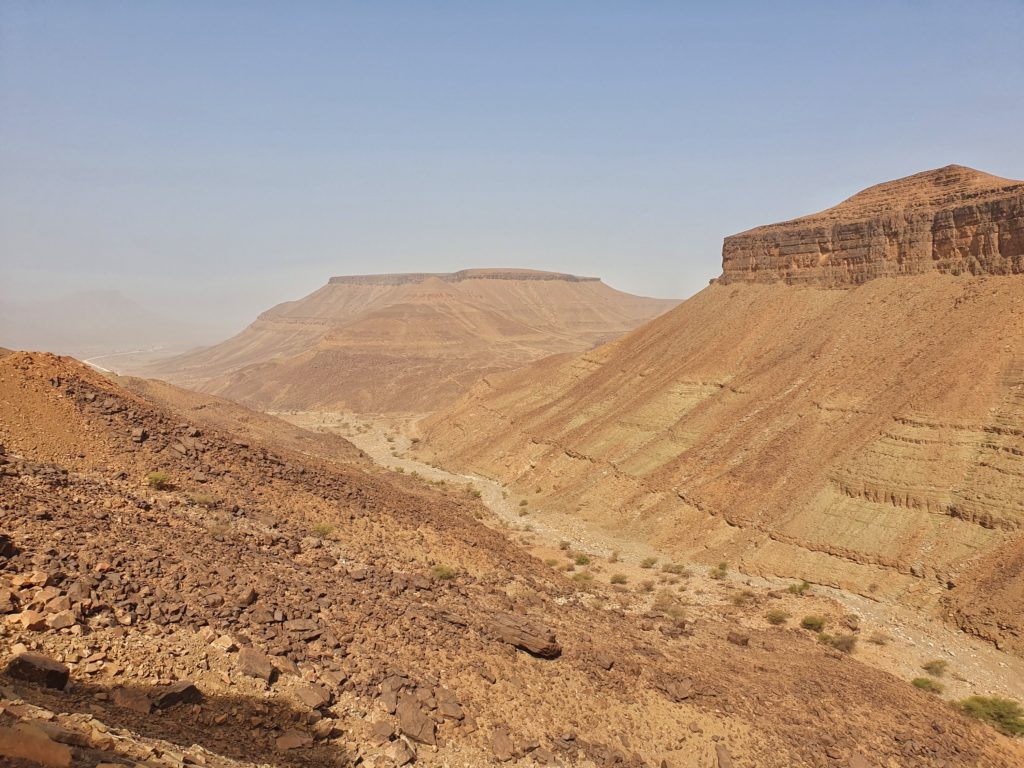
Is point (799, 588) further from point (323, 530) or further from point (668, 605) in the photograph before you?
point (323, 530)

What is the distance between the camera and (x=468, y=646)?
11.2 metres

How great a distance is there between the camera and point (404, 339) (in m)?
112

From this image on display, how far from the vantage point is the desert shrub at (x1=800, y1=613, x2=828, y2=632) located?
753 inches

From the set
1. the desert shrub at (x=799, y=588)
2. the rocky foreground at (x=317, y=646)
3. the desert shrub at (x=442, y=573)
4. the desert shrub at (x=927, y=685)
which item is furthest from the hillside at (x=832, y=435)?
the desert shrub at (x=442, y=573)

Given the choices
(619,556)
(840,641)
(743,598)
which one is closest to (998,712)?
(840,641)

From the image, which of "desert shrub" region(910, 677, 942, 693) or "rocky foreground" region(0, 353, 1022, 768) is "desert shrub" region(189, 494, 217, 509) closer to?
"rocky foreground" region(0, 353, 1022, 768)

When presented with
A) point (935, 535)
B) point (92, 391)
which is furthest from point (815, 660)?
point (92, 391)

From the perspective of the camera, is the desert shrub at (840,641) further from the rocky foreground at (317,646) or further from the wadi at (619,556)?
the rocky foreground at (317,646)

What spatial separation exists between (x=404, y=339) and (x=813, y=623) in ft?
319

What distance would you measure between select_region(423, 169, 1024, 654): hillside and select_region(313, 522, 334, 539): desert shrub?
16.5 metres

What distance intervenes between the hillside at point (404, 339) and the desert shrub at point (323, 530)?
68057mm

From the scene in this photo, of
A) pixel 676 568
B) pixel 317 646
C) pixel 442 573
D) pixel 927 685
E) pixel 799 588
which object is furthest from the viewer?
pixel 676 568

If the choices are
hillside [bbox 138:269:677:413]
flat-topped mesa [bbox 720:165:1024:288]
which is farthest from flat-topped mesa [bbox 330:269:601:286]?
flat-topped mesa [bbox 720:165:1024:288]

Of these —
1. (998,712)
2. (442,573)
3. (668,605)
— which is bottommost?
(998,712)
